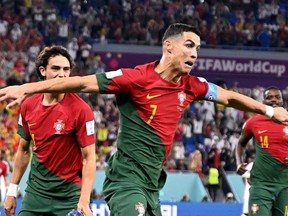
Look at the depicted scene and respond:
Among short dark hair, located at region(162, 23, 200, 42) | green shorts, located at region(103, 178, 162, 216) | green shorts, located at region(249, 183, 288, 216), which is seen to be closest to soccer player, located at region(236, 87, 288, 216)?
green shorts, located at region(249, 183, 288, 216)

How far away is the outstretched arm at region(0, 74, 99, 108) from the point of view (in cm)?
643

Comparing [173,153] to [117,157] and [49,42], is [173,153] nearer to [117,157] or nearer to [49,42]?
[49,42]

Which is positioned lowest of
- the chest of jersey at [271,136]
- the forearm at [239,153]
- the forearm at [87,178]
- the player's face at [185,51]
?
the forearm at [239,153]

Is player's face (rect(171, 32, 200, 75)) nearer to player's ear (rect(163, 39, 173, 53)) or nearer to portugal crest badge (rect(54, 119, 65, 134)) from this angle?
player's ear (rect(163, 39, 173, 53))

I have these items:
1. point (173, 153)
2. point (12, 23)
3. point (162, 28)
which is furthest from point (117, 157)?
point (162, 28)

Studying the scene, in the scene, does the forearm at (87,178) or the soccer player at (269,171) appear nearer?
the forearm at (87,178)

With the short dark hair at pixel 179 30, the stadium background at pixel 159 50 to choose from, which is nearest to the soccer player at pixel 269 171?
the short dark hair at pixel 179 30

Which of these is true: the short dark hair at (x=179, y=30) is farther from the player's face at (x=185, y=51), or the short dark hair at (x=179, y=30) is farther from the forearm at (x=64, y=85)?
the forearm at (x=64, y=85)

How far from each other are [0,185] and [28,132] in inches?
384

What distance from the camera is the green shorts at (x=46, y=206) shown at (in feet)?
27.2

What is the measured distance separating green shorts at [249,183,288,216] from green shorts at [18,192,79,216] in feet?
13.8

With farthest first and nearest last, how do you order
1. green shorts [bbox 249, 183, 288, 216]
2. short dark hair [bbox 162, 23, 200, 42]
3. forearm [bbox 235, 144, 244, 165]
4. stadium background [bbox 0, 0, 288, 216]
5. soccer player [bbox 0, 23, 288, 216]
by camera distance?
1. stadium background [bbox 0, 0, 288, 216]
2. forearm [bbox 235, 144, 244, 165]
3. green shorts [bbox 249, 183, 288, 216]
4. short dark hair [bbox 162, 23, 200, 42]
5. soccer player [bbox 0, 23, 288, 216]

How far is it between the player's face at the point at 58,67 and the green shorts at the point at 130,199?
123 cm

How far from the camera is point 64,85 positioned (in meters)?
6.94
